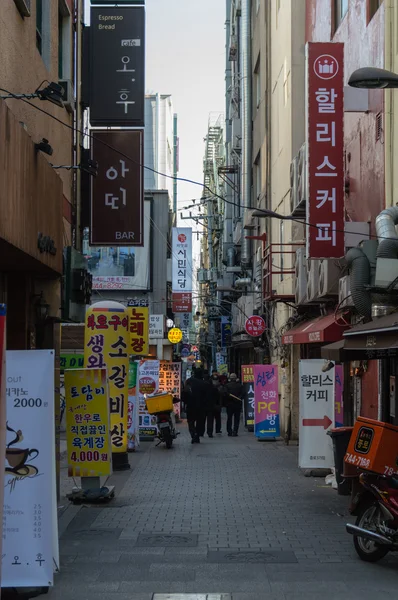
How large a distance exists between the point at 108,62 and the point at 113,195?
94.2 inches

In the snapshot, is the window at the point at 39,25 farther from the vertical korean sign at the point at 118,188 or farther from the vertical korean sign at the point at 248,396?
the vertical korean sign at the point at 248,396

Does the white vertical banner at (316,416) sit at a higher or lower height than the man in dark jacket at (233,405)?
higher

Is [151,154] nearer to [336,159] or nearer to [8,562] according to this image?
[336,159]

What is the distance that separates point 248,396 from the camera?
1181 inches

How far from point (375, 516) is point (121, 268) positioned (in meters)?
41.3

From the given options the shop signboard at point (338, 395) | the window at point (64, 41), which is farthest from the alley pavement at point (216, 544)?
the window at point (64, 41)

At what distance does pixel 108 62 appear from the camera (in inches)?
634

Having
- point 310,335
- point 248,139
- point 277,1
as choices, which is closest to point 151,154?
point 248,139

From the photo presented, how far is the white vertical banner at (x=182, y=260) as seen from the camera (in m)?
52.4

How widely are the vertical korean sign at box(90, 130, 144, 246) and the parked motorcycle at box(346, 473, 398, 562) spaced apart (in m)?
7.40

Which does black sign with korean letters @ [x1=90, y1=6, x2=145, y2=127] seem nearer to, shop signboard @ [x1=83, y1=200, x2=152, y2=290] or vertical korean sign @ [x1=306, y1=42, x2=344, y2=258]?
vertical korean sign @ [x1=306, y1=42, x2=344, y2=258]

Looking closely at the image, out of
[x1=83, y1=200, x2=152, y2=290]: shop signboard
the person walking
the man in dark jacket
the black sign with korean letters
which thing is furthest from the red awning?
[x1=83, y1=200, x2=152, y2=290]: shop signboard

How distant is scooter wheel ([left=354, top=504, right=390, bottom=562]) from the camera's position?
9614 millimetres

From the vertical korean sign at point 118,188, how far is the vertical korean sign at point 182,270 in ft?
115
